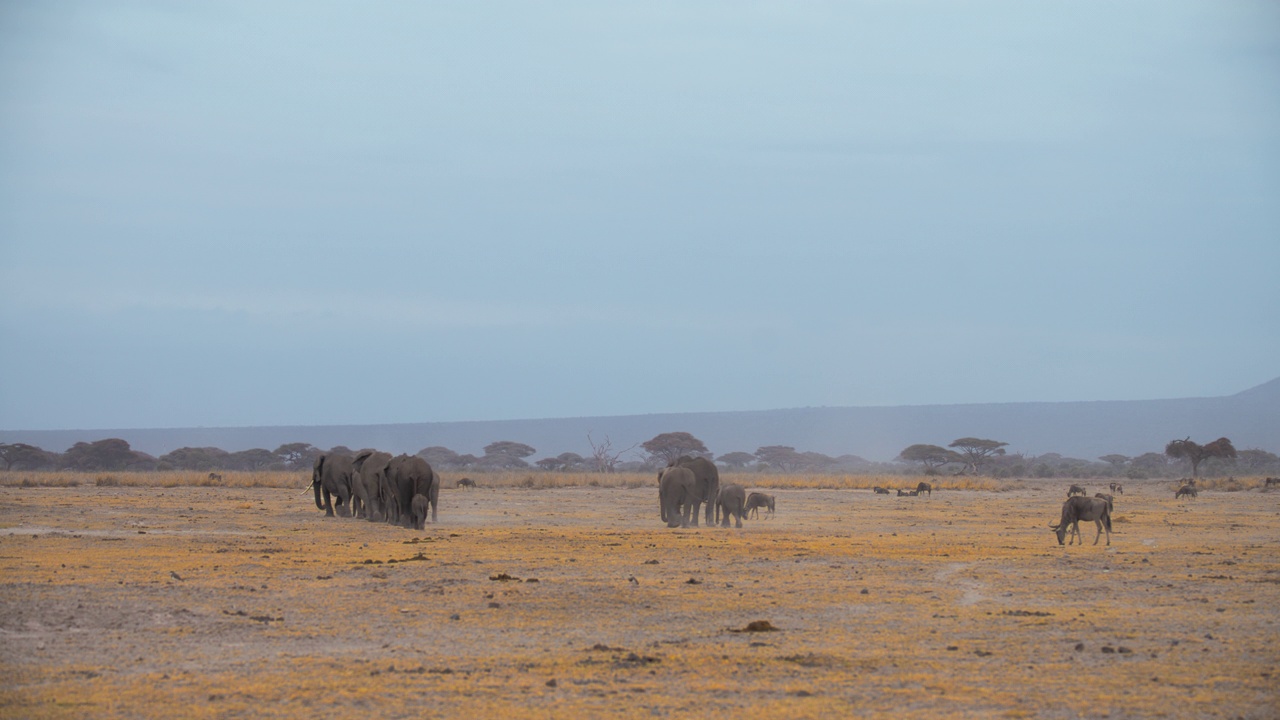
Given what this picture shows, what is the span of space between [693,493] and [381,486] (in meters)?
7.93

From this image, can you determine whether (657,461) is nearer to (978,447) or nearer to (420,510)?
(978,447)

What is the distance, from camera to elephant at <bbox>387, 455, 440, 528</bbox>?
2900cm

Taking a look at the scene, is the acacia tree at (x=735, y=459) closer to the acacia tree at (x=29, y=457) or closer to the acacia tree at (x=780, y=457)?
the acacia tree at (x=780, y=457)

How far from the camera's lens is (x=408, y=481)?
29.0 metres

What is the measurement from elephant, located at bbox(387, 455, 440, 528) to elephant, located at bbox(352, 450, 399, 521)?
485 millimetres

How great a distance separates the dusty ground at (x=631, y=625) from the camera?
32.6 ft

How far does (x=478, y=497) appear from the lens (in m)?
45.9

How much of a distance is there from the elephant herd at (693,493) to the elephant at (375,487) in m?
6.72

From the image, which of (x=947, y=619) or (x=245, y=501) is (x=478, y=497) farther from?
(x=947, y=619)

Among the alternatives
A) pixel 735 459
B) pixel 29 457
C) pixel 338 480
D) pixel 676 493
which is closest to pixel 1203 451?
pixel 676 493

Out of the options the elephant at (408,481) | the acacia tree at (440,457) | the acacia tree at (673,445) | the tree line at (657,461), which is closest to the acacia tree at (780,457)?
the tree line at (657,461)

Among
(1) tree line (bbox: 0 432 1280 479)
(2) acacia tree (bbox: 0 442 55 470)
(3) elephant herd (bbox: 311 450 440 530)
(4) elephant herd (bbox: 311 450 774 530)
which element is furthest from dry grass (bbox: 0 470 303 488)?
(2) acacia tree (bbox: 0 442 55 470)

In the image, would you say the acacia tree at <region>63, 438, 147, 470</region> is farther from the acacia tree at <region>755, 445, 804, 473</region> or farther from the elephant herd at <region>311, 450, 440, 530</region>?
the elephant herd at <region>311, 450, 440, 530</region>

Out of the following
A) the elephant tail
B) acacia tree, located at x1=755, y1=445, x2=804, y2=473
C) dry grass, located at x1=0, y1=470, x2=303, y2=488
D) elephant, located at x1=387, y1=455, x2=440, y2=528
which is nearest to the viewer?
elephant, located at x1=387, y1=455, x2=440, y2=528
